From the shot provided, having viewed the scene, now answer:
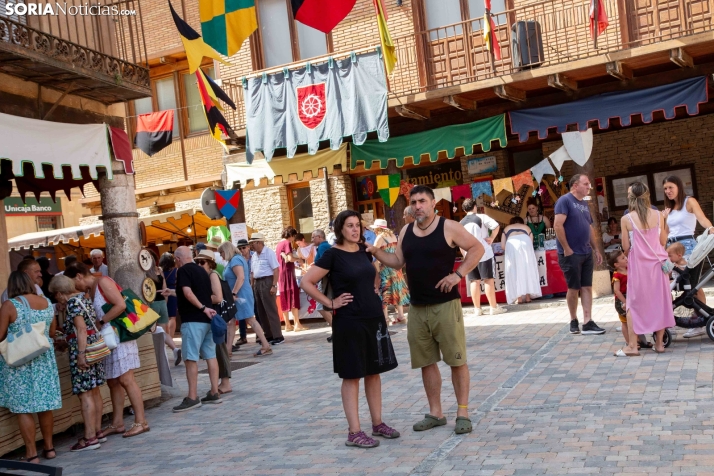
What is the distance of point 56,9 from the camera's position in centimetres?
941

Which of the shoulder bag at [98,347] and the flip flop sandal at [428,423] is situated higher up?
the shoulder bag at [98,347]

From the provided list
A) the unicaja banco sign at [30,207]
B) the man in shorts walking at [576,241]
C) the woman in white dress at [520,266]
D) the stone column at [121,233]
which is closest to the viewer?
the man in shorts walking at [576,241]

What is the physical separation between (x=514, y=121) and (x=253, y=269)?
578 centimetres

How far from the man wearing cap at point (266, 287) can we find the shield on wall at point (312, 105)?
156 inches

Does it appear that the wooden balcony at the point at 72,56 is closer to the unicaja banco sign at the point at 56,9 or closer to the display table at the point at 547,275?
the unicaja banco sign at the point at 56,9

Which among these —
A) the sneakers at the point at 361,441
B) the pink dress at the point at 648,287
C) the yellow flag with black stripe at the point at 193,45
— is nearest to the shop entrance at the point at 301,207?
the yellow flag with black stripe at the point at 193,45

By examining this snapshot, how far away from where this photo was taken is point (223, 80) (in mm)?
18797

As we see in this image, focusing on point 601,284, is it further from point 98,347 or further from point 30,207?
point 30,207

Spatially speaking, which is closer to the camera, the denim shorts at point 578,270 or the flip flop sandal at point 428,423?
the flip flop sandal at point 428,423

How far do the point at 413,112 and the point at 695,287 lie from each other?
26.9 feet

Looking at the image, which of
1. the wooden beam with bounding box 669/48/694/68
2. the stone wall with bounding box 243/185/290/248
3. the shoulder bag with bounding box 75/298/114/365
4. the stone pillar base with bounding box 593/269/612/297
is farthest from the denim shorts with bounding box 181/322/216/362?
the stone wall with bounding box 243/185/290/248

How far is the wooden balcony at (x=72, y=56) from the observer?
822 centimetres

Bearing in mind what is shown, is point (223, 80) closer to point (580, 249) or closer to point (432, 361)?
point (580, 249)

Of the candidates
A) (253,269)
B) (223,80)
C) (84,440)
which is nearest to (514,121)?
(253,269)
